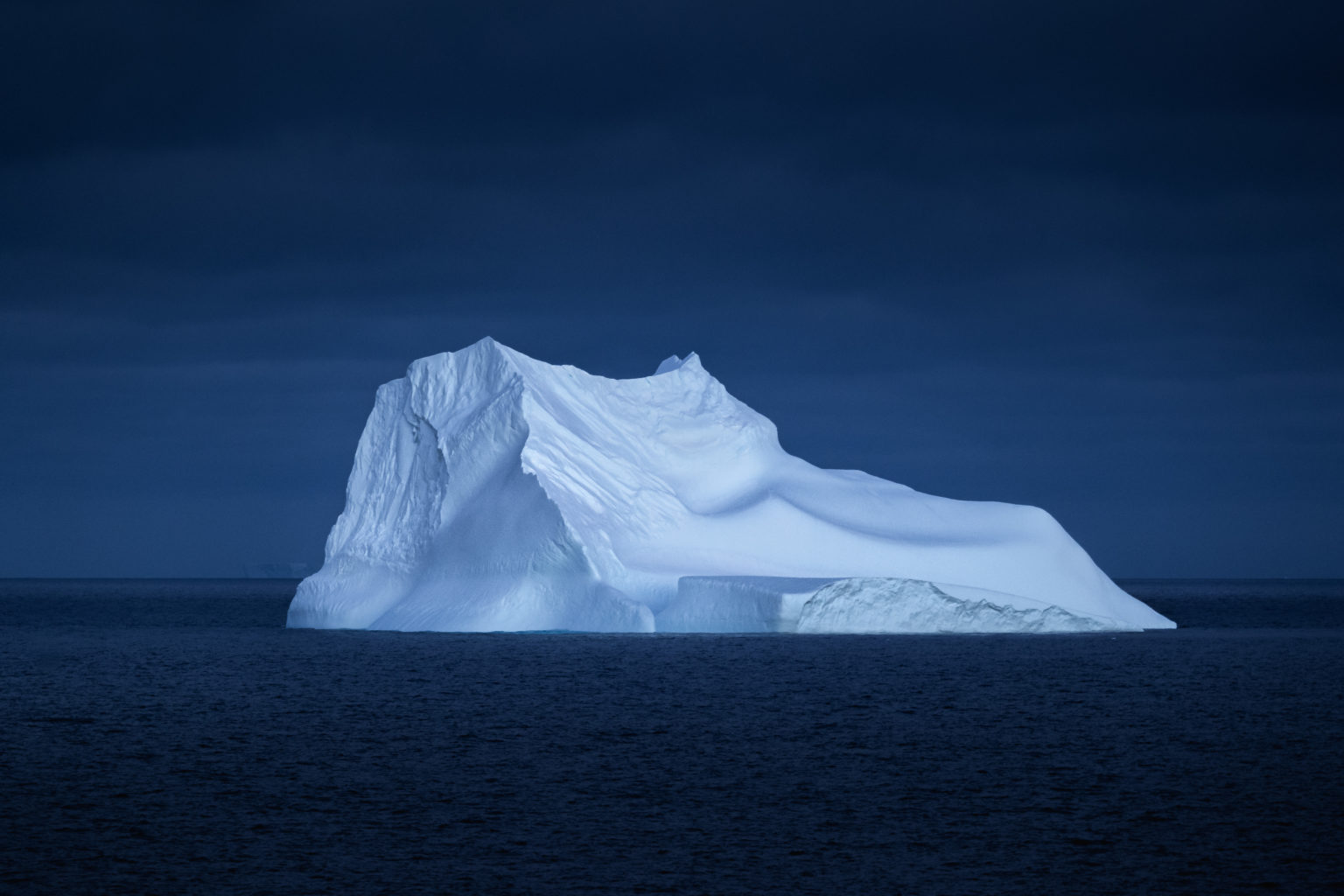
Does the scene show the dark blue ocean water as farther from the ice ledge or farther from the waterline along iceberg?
the waterline along iceberg

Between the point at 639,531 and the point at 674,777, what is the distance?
1988 centimetres

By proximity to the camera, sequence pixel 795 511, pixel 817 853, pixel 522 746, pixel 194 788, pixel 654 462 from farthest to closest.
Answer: pixel 654 462
pixel 795 511
pixel 522 746
pixel 194 788
pixel 817 853

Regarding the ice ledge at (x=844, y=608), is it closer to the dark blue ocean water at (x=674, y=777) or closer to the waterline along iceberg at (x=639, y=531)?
the waterline along iceberg at (x=639, y=531)

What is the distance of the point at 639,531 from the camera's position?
120 ft

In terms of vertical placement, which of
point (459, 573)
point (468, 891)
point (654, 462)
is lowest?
point (468, 891)

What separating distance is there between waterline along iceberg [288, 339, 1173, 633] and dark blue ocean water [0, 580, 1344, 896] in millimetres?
1637

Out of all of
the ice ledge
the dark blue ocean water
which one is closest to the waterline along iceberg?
the ice ledge

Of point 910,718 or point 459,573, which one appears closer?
point 910,718

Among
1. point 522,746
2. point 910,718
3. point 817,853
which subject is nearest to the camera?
point 817,853

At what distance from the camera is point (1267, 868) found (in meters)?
12.1

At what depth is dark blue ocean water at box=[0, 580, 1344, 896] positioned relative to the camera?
12.2 m

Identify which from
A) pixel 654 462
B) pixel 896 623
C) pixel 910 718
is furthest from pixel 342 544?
pixel 910 718

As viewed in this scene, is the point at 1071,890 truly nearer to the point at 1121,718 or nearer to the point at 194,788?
the point at 194,788

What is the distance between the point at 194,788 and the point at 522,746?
458 centimetres
